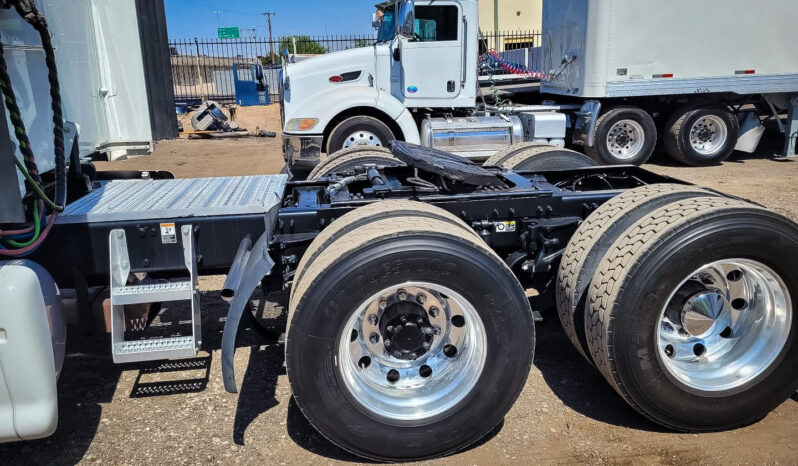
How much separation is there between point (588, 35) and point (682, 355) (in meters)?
8.78

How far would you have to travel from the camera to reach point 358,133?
9836mm

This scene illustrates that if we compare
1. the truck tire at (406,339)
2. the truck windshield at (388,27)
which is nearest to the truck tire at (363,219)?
the truck tire at (406,339)

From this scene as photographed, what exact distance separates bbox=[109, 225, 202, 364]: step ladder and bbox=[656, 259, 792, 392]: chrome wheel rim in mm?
2405

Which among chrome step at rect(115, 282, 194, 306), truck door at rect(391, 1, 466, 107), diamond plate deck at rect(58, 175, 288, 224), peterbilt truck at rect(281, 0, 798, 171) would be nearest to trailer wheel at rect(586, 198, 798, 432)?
diamond plate deck at rect(58, 175, 288, 224)

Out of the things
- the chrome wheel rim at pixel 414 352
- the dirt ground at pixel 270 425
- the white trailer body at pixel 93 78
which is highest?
the white trailer body at pixel 93 78

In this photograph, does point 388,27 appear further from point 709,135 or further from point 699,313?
point 699,313

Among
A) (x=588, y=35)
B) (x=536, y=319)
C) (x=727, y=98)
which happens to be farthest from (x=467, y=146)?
(x=536, y=319)

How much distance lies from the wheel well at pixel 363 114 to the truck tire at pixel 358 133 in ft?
0.64

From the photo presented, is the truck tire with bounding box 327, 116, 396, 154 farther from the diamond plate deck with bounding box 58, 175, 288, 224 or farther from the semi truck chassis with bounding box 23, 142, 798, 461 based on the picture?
the semi truck chassis with bounding box 23, 142, 798, 461

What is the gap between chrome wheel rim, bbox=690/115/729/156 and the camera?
11.7 meters

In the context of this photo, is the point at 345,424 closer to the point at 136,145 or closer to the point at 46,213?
the point at 46,213

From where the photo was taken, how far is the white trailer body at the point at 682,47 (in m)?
10.8

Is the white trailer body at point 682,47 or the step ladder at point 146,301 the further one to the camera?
the white trailer body at point 682,47

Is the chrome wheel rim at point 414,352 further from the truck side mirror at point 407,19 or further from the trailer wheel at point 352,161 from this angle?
the truck side mirror at point 407,19
